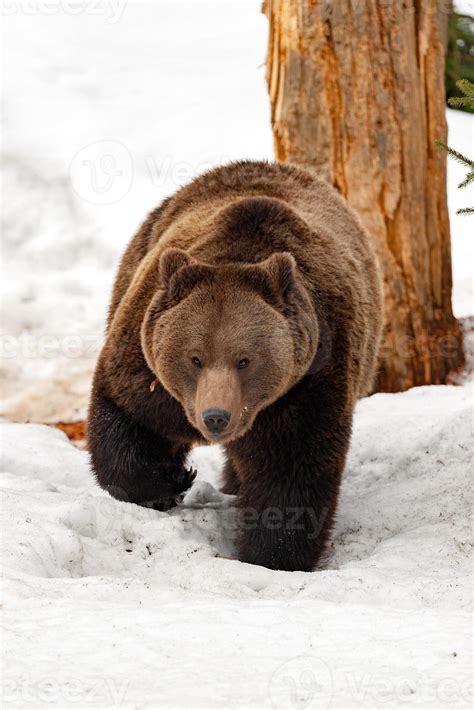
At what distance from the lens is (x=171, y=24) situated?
1823cm

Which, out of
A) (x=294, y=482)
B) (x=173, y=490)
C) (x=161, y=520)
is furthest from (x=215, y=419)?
(x=173, y=490)

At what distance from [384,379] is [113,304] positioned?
3671mm

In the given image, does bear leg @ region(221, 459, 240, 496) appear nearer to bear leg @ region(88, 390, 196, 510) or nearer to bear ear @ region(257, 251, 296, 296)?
bear leg @ region(88, 390, 196, 510)

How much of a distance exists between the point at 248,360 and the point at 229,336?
156 mm

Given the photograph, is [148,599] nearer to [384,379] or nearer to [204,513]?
[204,513]

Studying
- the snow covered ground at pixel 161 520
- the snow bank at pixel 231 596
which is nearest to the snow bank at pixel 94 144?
the snow covered ground at pixel 161 520

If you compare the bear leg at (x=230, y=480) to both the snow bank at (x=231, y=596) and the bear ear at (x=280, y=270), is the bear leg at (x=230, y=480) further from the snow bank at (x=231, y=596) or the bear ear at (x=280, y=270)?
the bear ear at (x=280, y=270)

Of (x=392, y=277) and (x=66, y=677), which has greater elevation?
(x=66, y=677)

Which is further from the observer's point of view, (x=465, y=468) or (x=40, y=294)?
(x=40, y=294)

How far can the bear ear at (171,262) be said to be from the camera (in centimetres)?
502

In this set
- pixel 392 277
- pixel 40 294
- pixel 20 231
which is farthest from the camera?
pixel 20 231

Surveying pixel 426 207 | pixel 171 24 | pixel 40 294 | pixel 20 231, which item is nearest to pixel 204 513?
pixel 426 207

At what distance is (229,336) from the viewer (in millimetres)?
4766

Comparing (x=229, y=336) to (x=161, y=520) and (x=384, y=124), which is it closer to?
(x=161, y=520)
